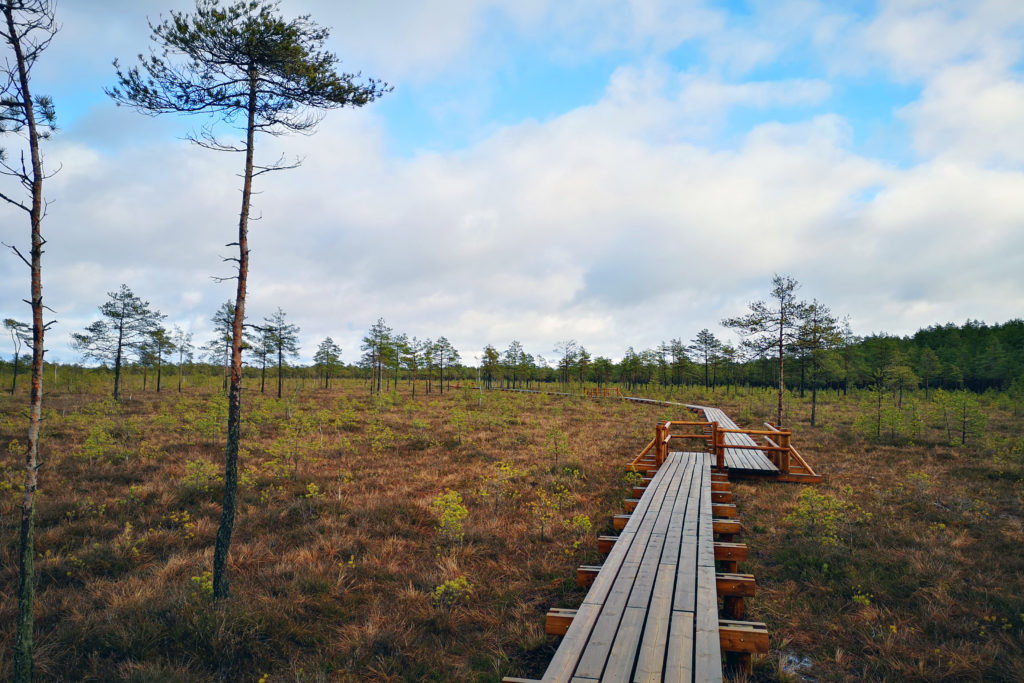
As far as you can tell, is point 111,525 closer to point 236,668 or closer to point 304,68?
point 236,668

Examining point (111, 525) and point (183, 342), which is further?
point (183, 342)

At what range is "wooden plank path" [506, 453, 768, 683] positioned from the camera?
3395 mm

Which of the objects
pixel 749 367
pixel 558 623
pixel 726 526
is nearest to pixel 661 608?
pixel 558 623

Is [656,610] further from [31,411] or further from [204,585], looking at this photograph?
[31,411]

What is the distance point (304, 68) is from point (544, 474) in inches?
438

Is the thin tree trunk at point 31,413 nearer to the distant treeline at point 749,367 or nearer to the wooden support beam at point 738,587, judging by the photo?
the wooden support beam at point 738,587

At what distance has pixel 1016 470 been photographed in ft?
41.1

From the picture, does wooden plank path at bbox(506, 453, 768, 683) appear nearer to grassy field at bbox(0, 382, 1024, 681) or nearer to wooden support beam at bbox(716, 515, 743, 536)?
wooden support beam at bbox(716, 515, 743, 536)

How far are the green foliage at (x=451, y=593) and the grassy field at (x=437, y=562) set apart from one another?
0.11 feet

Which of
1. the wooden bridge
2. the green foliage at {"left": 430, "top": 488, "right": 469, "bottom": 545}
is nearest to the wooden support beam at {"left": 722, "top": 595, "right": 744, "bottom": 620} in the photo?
the wooden bridge

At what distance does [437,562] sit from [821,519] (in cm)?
729

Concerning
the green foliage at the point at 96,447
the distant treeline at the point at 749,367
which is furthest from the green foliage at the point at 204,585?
the distant treeline at the point at 749,367

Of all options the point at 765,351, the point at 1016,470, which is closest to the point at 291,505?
the point at 1016,470

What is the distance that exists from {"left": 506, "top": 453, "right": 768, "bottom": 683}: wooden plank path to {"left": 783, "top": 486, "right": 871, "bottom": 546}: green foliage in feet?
6.69
